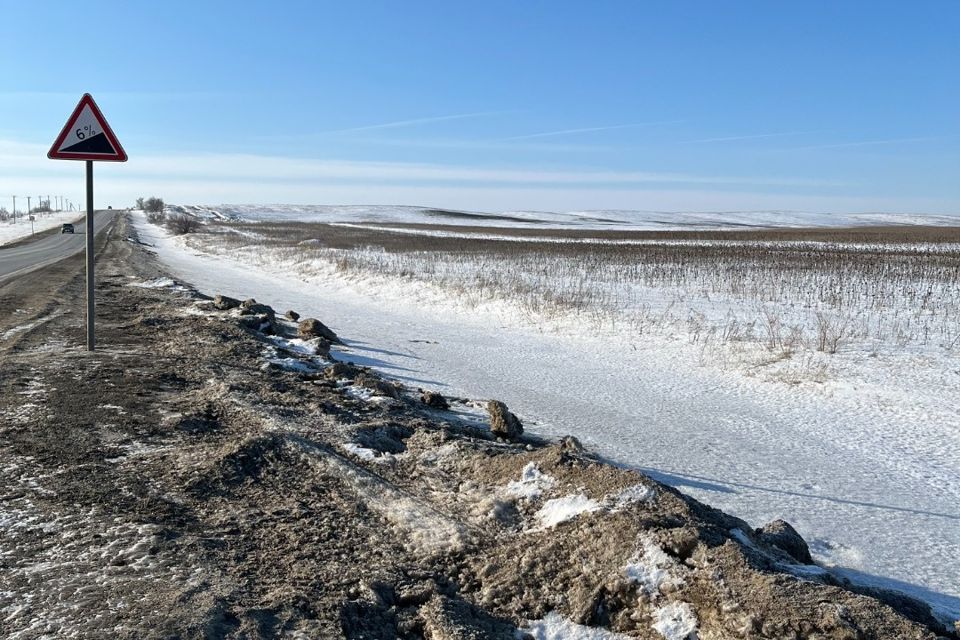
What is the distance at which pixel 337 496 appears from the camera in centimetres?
430

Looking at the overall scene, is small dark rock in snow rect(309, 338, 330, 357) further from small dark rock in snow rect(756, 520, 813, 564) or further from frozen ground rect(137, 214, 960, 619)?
small dark rock in snow rect(756, 520, 813, 564)

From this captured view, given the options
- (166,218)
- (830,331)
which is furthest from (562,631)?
(166,218)

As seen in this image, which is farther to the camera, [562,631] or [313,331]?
[313,331]

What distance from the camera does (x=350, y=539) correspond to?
3740 millimetres

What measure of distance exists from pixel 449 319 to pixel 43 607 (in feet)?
39.1

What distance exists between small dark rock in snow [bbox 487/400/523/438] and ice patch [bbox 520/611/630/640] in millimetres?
2978

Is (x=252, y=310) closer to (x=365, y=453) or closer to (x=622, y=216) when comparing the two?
(x=365, y=453)

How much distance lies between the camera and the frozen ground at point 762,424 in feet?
14.7

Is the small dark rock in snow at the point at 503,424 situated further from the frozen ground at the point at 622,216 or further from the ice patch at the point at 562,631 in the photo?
the frozen ground at the point at 622,216

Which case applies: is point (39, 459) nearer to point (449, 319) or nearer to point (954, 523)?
point (954, 523)

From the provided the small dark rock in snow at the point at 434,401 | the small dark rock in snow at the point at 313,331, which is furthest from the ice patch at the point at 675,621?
the small dark rock in snow at the point at 313,331

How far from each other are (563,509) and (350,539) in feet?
3.89

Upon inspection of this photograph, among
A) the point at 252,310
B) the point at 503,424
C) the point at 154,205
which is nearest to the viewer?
the point at 503,424

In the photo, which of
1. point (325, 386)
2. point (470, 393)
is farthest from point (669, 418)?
point (325, 386)
